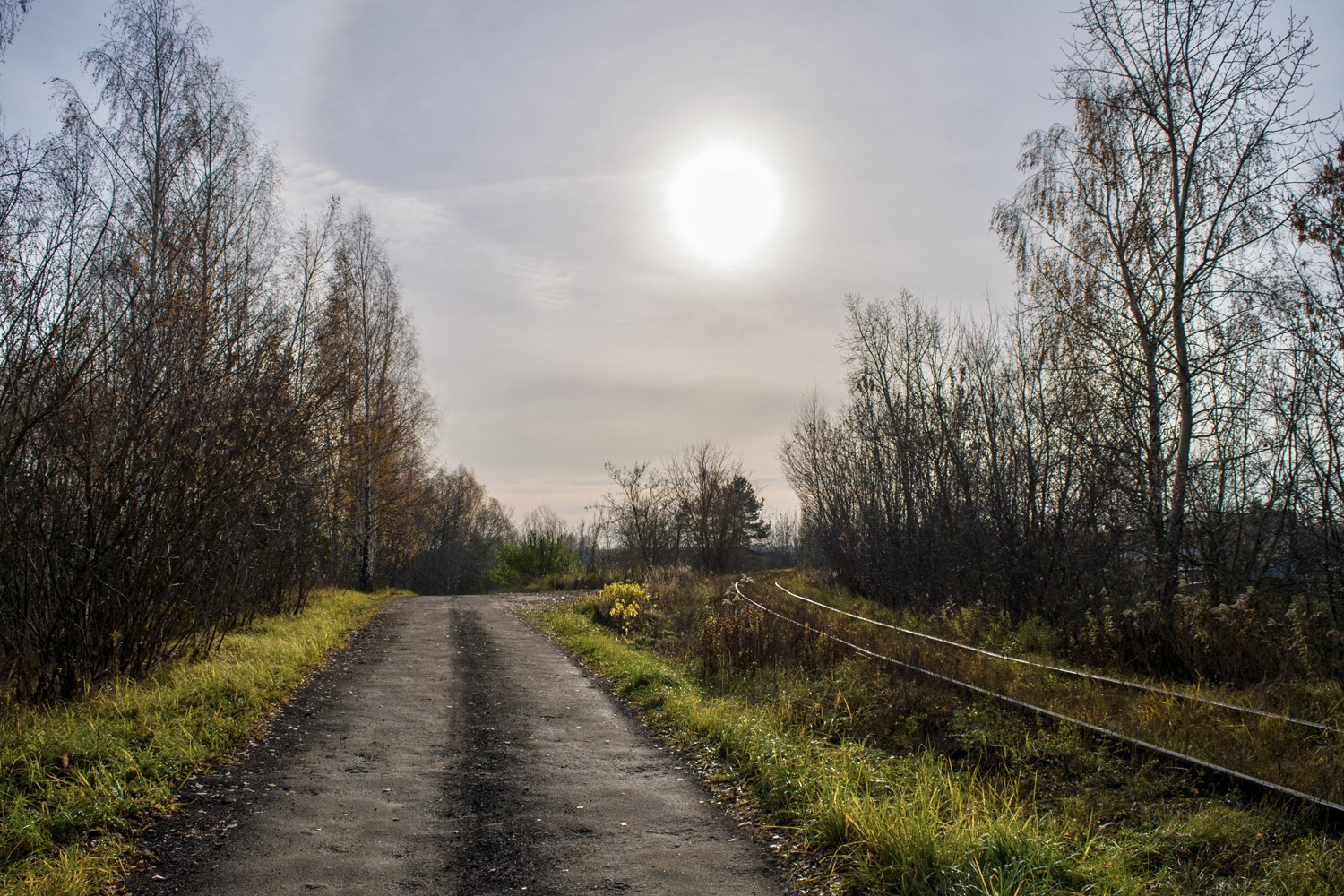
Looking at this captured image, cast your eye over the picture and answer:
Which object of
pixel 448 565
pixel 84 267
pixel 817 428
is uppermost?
pixel 817 428

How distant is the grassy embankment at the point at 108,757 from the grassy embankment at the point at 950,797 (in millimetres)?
3824

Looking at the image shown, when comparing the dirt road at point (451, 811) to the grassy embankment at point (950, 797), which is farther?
the dirt road at point (451, 811)

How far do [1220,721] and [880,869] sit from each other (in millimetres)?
4615

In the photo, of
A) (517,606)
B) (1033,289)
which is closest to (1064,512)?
(1033,289)

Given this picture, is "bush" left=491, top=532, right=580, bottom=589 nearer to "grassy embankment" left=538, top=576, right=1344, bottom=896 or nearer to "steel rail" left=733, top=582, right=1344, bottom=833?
"grassy embankment" left=538, top=576, right=1344, bottom=896

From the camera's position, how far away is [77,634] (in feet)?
25.8

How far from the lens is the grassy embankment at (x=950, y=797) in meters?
4.09

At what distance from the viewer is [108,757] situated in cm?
577

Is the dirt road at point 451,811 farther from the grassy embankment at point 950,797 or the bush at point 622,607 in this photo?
the bush at point 622,607

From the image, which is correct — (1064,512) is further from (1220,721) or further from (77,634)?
(77,634)

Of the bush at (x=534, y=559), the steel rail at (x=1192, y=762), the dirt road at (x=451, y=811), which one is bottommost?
the dirt road at (x=451, y=811)

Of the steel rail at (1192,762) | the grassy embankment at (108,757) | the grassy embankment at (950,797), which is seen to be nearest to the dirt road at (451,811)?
the grassy embankment at (108,757)

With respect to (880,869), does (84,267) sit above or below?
above

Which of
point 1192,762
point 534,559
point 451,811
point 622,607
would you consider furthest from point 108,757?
point 534,559
